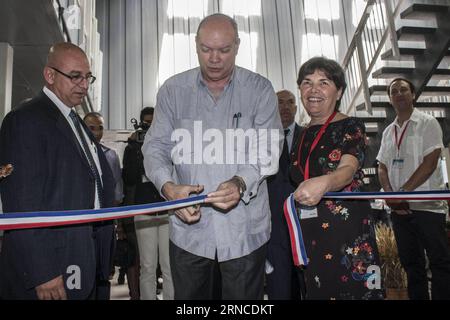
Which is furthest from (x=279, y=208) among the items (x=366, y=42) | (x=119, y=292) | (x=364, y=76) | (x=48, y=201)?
(x=366, y=42)

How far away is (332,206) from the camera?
61.3 inches

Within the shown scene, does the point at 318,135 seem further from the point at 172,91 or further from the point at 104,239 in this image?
the point at 104,239

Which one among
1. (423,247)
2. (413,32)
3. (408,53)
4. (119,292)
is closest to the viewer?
(423,247)

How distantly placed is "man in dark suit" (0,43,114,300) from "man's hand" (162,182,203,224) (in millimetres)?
371

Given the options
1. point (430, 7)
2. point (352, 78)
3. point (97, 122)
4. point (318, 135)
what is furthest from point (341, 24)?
point (318, 135)

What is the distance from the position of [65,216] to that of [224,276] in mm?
621

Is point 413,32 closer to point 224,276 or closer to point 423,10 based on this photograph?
point 423,10

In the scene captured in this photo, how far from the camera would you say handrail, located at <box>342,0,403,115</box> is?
4.90m

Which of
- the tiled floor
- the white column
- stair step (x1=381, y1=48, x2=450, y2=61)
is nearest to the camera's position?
the white column

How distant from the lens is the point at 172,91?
1.65 meters

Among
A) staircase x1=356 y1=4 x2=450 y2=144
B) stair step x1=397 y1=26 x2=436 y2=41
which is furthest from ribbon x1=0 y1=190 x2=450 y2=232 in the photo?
stair step x1=397 y1=26 x2=436 y2=41

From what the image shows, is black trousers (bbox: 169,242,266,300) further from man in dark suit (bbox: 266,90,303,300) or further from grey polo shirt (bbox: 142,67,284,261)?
man in dark suit (bbox: 266,90,303,300)

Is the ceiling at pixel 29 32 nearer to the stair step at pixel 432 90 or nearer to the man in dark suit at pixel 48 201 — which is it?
the man in dark suit at pixel 48 201

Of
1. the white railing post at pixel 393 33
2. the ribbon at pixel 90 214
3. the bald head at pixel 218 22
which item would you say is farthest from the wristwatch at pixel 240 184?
the white railing post at pixel 393 33
